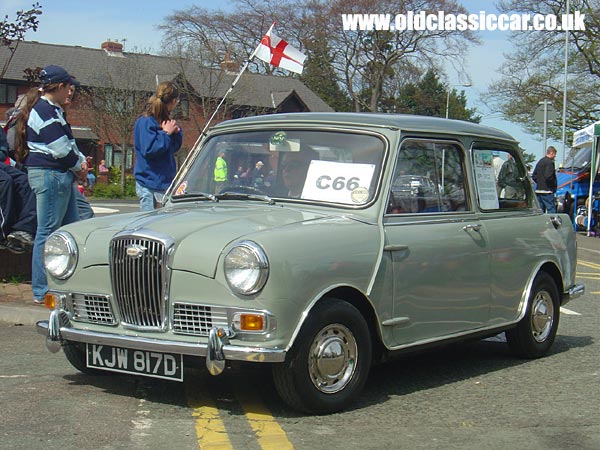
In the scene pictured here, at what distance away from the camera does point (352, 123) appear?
6.09 metres

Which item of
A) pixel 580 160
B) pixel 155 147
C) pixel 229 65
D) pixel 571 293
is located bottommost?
pixel 571 293

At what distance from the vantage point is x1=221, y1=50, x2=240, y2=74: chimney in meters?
54.8

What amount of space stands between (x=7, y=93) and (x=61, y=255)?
55.3 metres

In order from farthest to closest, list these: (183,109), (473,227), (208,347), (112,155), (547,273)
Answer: (112,155) < (183,109) < (547,273) < (473,227) < (208,347)

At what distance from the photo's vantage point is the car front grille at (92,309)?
530 centimetres

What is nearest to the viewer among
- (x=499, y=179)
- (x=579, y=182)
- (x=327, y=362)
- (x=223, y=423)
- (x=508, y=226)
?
(x=223, y=423)

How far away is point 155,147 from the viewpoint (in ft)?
28.1

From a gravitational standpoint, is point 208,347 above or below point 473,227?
below

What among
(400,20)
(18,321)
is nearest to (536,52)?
(400,20)

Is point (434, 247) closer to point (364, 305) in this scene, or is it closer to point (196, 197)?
point (364, 305)

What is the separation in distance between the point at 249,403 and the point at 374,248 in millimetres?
1156

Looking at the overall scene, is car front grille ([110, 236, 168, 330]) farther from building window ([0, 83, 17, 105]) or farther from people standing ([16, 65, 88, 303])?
building window ([0, 83, 17, 105])

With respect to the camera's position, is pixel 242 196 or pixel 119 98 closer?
pixel 242 196

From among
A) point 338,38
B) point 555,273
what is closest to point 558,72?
point 338,38
